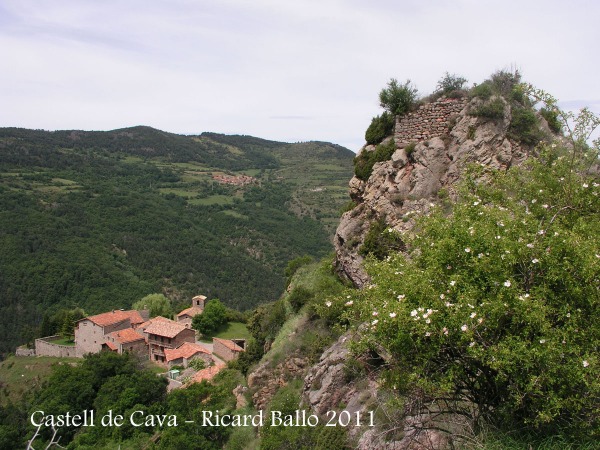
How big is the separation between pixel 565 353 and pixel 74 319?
5579 centimetres

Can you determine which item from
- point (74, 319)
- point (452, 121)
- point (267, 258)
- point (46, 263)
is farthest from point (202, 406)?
point (267, 258)

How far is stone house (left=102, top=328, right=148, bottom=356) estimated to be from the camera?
138 feet

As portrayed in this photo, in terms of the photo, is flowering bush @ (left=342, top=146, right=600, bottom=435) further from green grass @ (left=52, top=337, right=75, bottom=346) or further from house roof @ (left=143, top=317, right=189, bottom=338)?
green grass @ (left=52, top=337, right=75, bottom=346)

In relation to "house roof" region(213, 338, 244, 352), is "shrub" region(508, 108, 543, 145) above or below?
above

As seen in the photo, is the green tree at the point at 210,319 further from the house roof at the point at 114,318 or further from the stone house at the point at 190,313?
the house roof at the point at 114,318

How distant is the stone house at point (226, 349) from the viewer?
117ft

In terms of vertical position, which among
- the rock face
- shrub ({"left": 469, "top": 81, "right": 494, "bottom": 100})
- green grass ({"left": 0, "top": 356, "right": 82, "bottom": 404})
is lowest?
green grass ({"left": 0, "top": 356, "right": 82, "bottom": 404})

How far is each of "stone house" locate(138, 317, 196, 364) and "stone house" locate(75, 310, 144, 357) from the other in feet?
12.6

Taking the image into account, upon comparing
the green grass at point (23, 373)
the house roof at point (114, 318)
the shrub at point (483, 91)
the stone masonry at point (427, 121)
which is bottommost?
the green grass at point (23, 373)

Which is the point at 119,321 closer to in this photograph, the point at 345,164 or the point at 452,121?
the point at 452,121

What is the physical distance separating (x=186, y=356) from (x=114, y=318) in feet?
45.2

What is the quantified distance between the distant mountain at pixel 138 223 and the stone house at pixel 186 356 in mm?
27454

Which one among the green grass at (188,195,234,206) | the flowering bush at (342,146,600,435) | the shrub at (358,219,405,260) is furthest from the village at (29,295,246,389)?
the green grass at (188,195,234,206)

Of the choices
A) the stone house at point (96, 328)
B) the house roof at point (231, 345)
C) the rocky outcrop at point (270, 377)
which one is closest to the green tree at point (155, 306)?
the stone house at point (96, 328)
